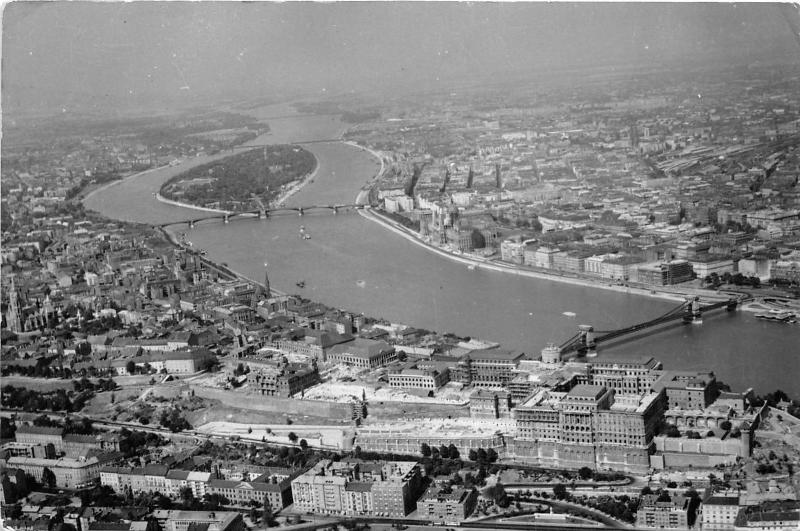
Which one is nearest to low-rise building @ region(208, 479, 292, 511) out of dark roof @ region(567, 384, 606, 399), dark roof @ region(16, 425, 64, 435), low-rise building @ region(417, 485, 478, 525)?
low-rise building @ region(417, 485, 478, 525)

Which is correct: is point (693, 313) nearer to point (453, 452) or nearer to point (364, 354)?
point (364, 354)

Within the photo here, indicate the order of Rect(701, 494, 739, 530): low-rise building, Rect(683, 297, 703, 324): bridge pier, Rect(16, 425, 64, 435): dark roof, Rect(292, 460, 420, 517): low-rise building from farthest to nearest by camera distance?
Rect(683, 297, 703, 324): bridge pier < Rect(16, 425, 64, 435): dark roof < Rect(292, 460, 420, 517): low-rise building < Rect(701, 494, 739, 530): low-rise building

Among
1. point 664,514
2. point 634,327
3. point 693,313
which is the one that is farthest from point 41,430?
point 693,313

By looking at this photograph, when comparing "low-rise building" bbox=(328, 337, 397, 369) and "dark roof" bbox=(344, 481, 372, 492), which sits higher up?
"low-rise building" bbox=(328, 337, 397, 369)

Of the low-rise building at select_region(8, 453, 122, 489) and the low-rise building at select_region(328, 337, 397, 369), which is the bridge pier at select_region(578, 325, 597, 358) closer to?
the low-rise building at select_region(328, 337, 397, 369)

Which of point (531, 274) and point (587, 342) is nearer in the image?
point (587, 342)

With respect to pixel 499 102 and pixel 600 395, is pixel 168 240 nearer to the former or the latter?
pixel 499 102
